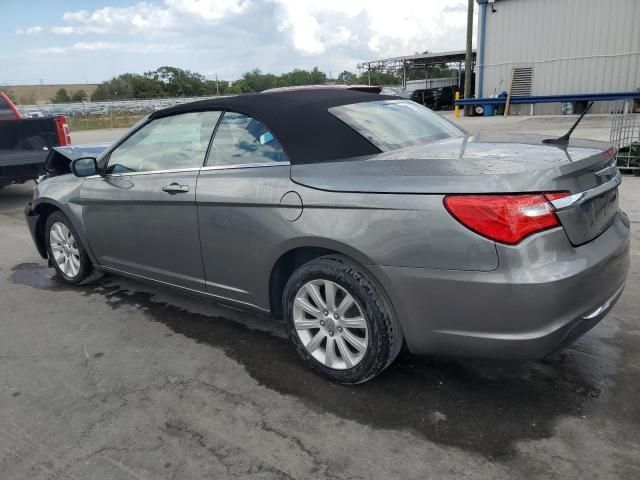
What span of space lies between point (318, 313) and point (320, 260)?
0.31 metres

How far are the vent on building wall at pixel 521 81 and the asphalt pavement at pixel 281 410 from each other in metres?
22.3

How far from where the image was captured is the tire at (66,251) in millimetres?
4637

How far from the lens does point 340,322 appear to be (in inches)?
113

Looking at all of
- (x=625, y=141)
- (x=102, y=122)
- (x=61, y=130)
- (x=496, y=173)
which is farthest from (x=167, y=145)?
(x=102, y=122)

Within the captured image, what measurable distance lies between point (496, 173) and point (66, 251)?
155 inches

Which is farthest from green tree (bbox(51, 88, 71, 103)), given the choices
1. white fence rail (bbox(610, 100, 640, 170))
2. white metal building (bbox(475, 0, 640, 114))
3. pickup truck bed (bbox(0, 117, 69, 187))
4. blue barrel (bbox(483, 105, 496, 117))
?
white fence rail (bbox(610, 100, 640, 170))

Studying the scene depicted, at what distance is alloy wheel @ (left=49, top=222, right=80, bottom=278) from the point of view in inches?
185

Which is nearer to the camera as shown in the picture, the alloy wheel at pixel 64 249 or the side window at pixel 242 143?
the side window at pixel 242 143

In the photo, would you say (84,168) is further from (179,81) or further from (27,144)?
(179,81)

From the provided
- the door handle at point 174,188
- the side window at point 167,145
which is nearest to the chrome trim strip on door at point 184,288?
the door handle at point 174,188

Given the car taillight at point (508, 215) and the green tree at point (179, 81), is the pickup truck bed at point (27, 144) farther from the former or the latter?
the green tree at point (179, 81)

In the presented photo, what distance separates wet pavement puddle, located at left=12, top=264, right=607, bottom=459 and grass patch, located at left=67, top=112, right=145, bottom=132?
31307mm

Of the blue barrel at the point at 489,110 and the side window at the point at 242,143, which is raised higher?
the side window at the point at 242,143

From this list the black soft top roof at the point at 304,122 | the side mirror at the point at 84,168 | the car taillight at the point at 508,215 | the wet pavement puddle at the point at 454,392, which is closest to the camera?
the car taillight at the point at 508,215
